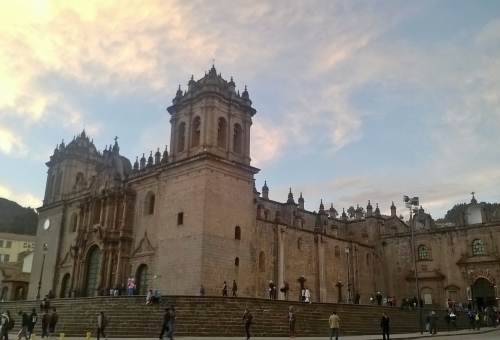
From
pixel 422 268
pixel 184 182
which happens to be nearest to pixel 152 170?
pixel 184 182

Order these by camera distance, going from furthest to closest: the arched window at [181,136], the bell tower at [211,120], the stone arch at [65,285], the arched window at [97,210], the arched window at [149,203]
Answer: the stone arch at [65,285] < the arched window at [97,210] < the arched window at [149,203] < the arched window at [181,136] < the bell tower at [211,120]

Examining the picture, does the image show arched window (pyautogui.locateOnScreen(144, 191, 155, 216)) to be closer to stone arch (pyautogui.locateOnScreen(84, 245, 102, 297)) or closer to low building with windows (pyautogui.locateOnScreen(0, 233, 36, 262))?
stone arch (pyautogui.locateOnScreen(84, 245, 102, 297))

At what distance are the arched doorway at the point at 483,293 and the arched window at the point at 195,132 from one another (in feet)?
91.4

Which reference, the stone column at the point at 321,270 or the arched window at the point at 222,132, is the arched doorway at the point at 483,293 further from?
the arched window at the point at 222,132

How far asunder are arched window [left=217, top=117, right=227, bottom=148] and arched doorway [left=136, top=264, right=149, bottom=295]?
9.87 metres

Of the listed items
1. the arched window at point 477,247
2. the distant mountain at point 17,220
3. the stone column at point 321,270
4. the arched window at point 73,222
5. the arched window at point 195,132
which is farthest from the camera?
the distant mountain at point 17,220

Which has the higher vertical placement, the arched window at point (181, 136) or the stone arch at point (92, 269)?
the arched window at point (181, 136)

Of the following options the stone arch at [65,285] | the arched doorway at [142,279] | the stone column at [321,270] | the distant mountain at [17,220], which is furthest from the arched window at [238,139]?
the distant mountain at [17,220]

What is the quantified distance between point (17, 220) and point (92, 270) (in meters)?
61.6

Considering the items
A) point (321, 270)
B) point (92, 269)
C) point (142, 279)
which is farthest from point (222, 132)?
point (92, 269)

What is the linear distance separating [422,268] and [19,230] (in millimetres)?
72078

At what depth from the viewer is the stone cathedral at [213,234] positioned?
28828 millimetres

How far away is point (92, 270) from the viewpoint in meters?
35.4

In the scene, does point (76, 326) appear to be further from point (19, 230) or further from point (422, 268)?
point (19, 230)
